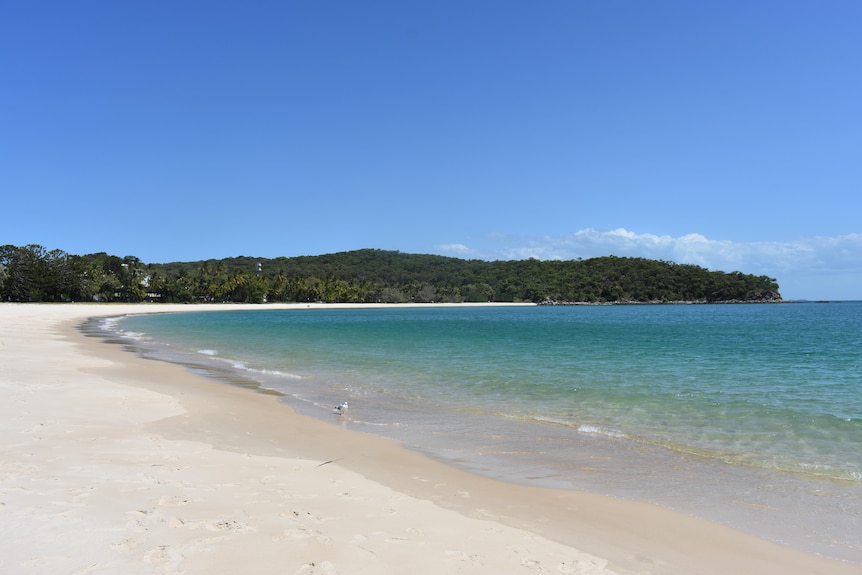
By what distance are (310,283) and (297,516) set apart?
144 metres

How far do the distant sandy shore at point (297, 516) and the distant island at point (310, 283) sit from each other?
10663 cm

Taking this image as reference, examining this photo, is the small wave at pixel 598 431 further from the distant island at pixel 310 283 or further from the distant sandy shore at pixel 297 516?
the distant island at pixel 310 283

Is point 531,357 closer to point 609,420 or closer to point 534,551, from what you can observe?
point 609,420

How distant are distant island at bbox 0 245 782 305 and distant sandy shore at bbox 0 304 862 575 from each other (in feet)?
350

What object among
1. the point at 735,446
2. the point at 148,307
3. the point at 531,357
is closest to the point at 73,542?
the point at 735,446

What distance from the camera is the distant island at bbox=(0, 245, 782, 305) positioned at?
99875mm

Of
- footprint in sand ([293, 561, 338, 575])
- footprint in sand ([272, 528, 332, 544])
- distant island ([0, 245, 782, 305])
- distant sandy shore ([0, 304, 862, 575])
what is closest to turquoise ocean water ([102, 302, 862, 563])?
distant sandy shore ([0, 304, 862, 575])

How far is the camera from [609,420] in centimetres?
1136

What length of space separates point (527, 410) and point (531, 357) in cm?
1234

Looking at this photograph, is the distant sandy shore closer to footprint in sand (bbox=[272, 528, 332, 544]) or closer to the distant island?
footprint in sand (bbox=[272, 528, 332, 544])

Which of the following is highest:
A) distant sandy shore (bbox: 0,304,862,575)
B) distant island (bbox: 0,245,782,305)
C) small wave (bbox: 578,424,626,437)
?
distant island (bbox: 0,245,782,305)

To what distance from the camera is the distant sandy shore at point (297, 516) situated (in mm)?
4285

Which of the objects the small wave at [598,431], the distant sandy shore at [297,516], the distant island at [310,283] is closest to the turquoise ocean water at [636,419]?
the small wave at [598,431]

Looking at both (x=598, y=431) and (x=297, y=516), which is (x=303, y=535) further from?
(x=598, y=431)
